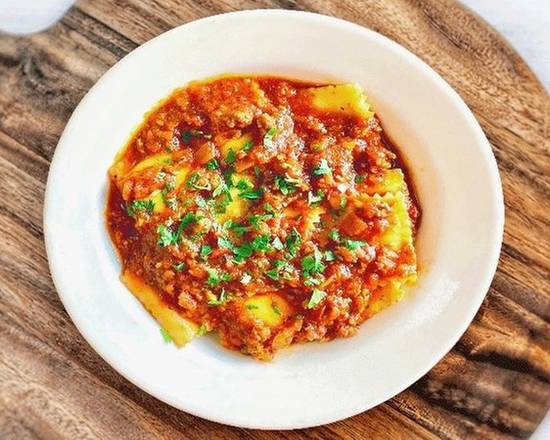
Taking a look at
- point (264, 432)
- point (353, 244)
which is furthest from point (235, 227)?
point (264, 432)

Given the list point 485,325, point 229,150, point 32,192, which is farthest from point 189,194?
point 485,325

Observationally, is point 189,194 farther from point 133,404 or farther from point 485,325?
point 485,325

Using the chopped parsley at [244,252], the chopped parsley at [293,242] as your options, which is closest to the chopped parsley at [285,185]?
the chopped parsley at [293,242]

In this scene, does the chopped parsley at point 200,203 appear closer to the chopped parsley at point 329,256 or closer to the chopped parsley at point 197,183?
the chopped parsley at point 197,183

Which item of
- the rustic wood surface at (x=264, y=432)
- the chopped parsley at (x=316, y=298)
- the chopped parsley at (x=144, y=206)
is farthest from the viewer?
the rustic wood surface at (x=264, y=432)

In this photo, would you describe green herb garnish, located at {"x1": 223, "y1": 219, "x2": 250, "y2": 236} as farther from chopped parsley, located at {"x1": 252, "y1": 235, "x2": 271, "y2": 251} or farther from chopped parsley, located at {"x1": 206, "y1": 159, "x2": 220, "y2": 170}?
chopped parsley, located at {"x1": 206, "y1": 159, "x2": 220, "y2": 170}

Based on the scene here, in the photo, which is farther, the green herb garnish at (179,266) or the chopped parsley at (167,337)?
the chopped parsley at (167,337)

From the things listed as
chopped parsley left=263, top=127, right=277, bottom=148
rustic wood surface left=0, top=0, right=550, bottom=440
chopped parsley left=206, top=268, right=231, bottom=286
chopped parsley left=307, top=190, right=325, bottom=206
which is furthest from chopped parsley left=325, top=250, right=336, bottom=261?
rustic wood surface left=0, top=0, right=550, bottom=440
